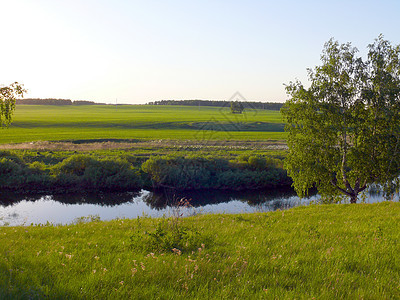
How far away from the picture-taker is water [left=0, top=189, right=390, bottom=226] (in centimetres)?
2731

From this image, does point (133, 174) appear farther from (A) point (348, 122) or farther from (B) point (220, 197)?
(A) point (348, 122)

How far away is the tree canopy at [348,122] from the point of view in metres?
21.2

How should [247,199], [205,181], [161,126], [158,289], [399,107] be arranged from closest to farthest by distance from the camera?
[158,289] < [399,107] < [247,199] < [205,181] < [161,126]

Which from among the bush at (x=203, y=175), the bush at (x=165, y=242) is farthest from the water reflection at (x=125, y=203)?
the bush at (x=165, y=242)

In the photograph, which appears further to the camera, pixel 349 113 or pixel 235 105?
pixel 235 105

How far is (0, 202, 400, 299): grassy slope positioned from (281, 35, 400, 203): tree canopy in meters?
13.4

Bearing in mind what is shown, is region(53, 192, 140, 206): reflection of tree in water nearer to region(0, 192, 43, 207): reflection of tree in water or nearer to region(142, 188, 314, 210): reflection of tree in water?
region(0, 192, 43, 207): reflection of tree in water

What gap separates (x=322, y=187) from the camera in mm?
23266

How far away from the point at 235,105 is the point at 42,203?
74037mm

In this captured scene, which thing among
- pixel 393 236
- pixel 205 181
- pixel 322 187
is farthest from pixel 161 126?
pixel 393 236

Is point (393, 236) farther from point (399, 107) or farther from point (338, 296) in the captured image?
point (399, 107)

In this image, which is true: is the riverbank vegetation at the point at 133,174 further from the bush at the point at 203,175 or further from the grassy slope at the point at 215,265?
the grassy slope at the point at 215,265

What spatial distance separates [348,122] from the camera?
21.7 meters

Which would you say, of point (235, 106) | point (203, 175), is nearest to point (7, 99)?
point (203, 175)
